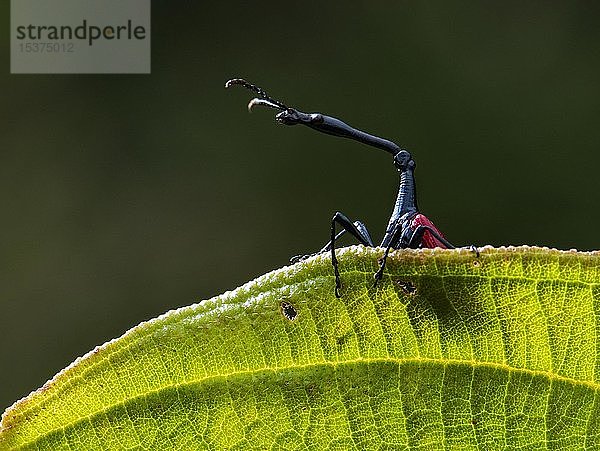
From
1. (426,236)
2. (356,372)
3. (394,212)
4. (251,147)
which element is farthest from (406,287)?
(251,147)

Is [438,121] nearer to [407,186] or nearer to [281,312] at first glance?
[407,186]

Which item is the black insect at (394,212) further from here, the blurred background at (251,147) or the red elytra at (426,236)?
the blurred background at (251,147)

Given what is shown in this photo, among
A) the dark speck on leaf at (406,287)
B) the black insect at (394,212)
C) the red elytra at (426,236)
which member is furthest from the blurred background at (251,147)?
the dark speck on leaf at (406,287)

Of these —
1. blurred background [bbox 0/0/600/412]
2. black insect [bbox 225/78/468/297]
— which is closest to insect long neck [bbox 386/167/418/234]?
black insect [bbox 225/78/468/297]

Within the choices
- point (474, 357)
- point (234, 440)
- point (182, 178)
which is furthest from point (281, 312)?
point (182, 178)

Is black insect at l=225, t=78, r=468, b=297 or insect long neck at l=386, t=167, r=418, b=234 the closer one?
black insect at l=225, t=78, r=468, b=297

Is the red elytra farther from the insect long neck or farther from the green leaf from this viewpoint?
the green leaf
